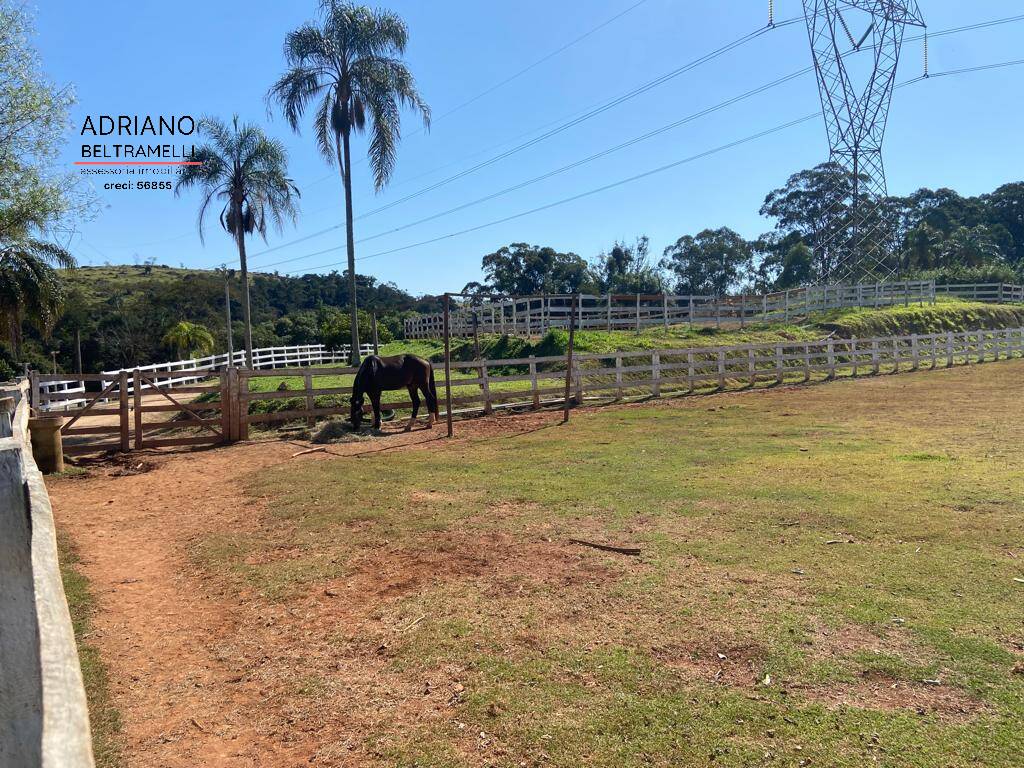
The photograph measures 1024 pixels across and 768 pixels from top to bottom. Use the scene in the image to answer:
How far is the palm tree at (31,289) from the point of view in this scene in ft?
55.3

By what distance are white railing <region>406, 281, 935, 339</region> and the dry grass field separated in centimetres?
1610

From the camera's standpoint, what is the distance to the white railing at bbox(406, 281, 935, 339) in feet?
77.9

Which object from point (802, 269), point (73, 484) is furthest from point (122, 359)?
point (802, 269)

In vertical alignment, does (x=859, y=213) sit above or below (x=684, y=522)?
above

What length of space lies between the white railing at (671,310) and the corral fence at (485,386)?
3.75m

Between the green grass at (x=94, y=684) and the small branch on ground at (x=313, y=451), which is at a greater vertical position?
the small branch on ground at (x=313, y=451)

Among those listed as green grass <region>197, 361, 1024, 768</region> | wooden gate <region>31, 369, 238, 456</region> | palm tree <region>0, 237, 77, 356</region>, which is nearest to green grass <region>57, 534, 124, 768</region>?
green grass <region>197, 361, 1024, 768</region>

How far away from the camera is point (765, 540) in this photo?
4992mm

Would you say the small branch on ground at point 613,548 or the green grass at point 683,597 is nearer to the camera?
the green grass at point 683,597

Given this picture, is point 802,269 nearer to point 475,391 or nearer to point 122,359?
point 475,391

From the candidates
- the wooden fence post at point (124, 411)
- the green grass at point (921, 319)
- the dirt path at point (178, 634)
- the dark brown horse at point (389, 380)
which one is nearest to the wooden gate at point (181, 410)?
the wooden fence post at point (124, 411)

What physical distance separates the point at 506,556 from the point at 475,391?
10806mm

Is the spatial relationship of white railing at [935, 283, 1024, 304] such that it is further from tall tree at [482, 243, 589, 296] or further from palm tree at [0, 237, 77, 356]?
palm tree at [0, 237, 77, 356]

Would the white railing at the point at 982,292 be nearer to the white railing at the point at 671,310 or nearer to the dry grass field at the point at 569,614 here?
the white railing at the point at 671,310
